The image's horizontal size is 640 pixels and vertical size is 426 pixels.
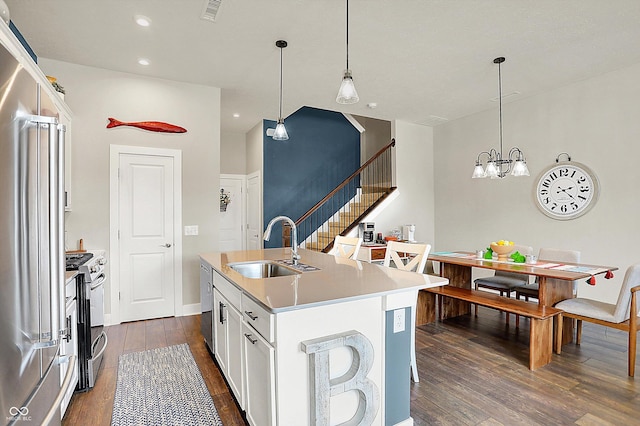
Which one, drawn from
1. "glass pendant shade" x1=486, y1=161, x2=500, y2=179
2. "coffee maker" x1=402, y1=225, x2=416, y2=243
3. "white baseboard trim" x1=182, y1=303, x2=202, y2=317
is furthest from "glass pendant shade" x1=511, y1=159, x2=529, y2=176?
"white baseboard trim" x1=182, y1=303, x2=202, y2=317

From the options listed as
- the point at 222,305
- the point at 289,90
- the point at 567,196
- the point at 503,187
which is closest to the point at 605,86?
the point at 567,196

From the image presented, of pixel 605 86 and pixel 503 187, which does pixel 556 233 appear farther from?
pixel 605 86

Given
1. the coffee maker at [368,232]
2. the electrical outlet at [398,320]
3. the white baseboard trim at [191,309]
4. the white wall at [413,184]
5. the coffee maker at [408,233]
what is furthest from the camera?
the white wall at [413,184]

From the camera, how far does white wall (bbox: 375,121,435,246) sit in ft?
20.7

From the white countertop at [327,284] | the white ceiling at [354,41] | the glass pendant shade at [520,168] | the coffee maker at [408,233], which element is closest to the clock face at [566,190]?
the white ceiling at [354,41]

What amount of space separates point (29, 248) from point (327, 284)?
1355 mm

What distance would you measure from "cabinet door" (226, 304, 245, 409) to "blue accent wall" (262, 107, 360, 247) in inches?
174

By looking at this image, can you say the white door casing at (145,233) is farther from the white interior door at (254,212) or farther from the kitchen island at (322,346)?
the kitchen island at (322,346)

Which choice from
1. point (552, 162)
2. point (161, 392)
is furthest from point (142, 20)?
point (552, 162)

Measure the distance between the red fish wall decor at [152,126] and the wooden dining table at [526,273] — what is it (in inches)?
142

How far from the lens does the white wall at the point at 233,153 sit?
718 centimetres

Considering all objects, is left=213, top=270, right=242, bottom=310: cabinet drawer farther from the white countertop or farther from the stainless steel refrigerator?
the stainless steel refrigerator

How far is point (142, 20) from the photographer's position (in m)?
3.03

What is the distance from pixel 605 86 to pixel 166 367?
19.5ft
